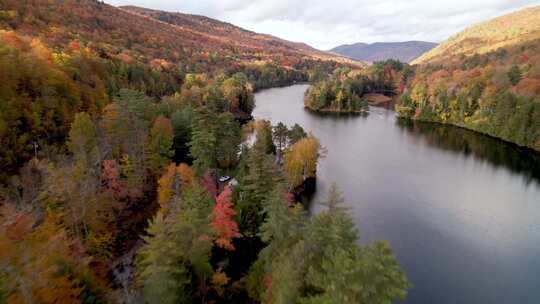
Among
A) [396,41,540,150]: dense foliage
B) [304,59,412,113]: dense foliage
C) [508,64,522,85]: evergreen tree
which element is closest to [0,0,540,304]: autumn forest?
[396,41,540,150]: dense foliage

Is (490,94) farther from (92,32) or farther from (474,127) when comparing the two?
(92,32)

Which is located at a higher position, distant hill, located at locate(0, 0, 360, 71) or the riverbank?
distant hill, located at locate(0, 0, 360, 71)

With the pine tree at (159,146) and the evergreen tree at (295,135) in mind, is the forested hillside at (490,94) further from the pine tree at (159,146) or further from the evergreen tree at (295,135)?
the pine tree at (159,146)

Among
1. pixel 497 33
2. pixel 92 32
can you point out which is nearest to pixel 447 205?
pixel 92 32

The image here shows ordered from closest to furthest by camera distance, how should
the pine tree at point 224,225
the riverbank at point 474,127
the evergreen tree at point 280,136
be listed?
the pine tree at point 224,225 < the evergreen tree at point 280,136 < the riverbank at point 474,127

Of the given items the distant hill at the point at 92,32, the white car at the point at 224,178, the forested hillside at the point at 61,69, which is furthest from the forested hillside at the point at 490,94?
the distant hill at the point at 92,32

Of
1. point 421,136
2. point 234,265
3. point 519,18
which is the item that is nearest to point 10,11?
point 234,265

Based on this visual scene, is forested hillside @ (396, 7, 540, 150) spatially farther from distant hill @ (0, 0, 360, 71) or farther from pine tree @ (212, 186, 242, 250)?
distant hill @ (0, 0, 360, 71)
